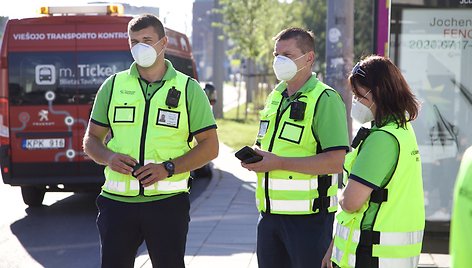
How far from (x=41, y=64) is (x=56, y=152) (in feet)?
3.72

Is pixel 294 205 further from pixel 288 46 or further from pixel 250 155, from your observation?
pixel 288 46

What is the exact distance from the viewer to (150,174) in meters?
4.11

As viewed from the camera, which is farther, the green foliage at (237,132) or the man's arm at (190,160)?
the green foliage at (237,132)

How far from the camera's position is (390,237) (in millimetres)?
3262

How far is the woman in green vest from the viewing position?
3.23 metres

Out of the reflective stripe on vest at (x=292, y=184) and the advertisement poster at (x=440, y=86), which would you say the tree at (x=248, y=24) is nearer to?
the advertisement poster at (x=440, y=86)

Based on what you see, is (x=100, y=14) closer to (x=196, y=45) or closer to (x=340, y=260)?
(x=340, y=260)

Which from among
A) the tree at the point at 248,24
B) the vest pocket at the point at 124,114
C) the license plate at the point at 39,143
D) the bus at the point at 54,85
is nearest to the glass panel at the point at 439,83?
the vest pocket at the point at 124,114

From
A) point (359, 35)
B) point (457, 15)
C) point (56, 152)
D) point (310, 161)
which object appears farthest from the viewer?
point (359, 35)

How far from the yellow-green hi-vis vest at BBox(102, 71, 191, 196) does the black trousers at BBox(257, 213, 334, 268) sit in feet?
1.84

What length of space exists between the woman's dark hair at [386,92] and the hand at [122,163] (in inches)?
54.1

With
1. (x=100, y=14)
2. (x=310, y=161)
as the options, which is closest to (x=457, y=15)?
(x=310, y=161)

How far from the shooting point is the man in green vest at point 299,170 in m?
4.04

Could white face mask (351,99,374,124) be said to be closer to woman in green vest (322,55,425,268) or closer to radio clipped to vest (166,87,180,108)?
woman in green vest (322,55,425,268)
